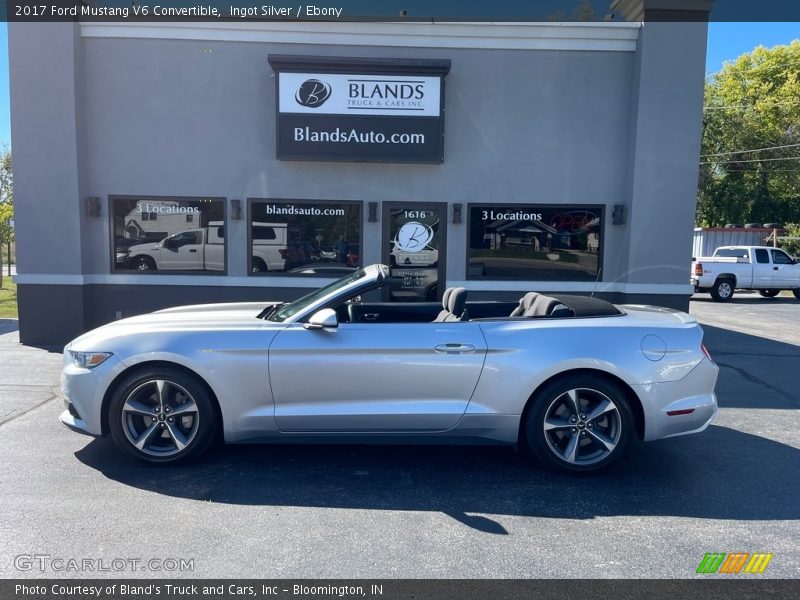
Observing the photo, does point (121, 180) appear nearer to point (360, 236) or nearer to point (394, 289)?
point (360, 236)

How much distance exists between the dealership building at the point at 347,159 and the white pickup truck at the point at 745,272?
470 inches

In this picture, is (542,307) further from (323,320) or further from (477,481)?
(323,320)

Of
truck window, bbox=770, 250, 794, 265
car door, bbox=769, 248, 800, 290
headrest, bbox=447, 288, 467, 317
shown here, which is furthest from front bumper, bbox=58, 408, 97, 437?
truck window, bbox=770, 250, 794, 265

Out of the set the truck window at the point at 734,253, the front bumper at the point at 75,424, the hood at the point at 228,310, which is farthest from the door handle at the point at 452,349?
the truck window at the point at 734,253

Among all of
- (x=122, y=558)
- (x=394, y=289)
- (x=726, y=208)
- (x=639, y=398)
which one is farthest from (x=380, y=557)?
(x=726, y=208)

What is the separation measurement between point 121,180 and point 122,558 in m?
7.98

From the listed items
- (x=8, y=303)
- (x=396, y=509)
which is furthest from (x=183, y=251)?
(x=8, y=303)

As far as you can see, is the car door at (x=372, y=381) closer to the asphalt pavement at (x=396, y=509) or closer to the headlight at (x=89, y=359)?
the asphalt pavement at (x=396, y=509)

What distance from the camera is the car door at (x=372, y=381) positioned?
453 centimetres

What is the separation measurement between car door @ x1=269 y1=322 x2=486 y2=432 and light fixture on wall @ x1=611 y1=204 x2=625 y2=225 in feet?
21.0

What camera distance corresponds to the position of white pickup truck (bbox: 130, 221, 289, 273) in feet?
33.2

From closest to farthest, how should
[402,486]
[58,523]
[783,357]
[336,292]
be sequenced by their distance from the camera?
[58,523], [402,486], [336,292], [783,357]

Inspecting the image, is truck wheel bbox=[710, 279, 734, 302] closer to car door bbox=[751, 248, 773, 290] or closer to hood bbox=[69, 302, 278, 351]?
car door bbox=[751, 248, 773, 290]

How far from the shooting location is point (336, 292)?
4805 millimetres
